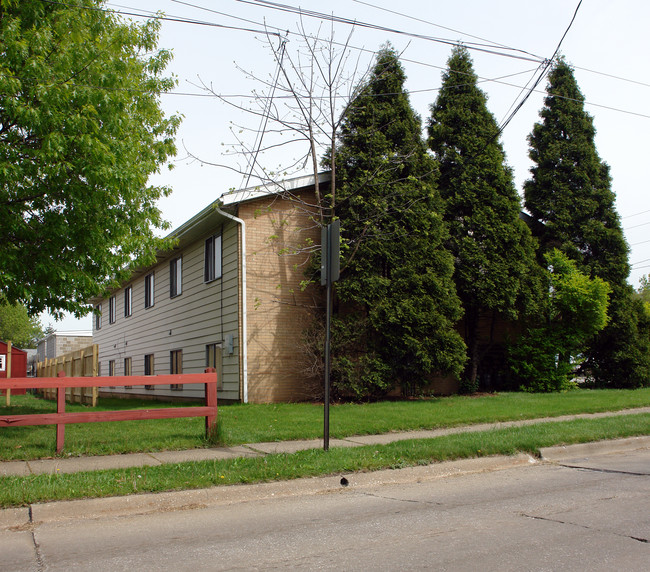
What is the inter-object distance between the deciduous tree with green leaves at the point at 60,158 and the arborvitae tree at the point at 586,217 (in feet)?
50.7

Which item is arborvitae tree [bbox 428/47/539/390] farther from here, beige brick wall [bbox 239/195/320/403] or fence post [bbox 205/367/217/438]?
fence post [bbox 205/367/217/438]

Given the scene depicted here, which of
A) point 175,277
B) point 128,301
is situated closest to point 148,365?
point 128,301

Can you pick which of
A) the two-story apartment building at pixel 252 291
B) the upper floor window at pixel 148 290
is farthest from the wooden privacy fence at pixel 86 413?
the upper floor window at pixel 148 290

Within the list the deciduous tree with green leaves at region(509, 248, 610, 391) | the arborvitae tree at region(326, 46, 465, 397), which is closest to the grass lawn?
the arborvitae tree at region(326, 46, 465, 397)

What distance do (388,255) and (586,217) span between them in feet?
29.4

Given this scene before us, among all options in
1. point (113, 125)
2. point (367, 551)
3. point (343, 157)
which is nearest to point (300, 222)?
point (343, 157)

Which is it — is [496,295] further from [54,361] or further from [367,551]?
[54,361]

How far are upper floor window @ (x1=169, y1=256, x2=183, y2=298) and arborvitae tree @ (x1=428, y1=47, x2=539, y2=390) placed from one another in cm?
938

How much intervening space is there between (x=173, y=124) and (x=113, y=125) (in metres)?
4.38

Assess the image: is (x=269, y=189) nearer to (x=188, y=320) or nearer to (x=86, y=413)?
(x=188, y=320)

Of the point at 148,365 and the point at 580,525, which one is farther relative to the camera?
the point at 148,365

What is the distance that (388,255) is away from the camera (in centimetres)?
1633

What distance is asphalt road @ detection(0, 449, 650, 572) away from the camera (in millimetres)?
4234

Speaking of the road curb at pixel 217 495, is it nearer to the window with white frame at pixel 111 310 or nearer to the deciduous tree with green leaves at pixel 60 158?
the deciduous tree with green leaves at pixel 60 158
